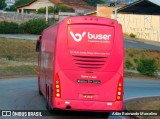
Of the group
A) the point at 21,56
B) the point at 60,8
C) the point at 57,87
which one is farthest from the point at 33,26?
the point at 57,87

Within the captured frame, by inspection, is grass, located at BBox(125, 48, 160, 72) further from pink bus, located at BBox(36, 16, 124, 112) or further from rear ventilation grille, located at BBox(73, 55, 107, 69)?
rear ventilation grille, located at BBox(73, 55, 107, 69)

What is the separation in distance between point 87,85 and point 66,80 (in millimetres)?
653

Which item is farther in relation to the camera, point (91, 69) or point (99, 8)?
point (99, 8)

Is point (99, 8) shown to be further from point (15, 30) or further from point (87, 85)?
point (87, 85)

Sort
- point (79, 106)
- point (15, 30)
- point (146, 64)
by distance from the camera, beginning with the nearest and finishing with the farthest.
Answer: point (79, 106) → point (146, 64) → point (15, 30)

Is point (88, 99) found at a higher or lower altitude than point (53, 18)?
higher

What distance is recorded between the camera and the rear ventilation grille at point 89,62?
52.9 feet

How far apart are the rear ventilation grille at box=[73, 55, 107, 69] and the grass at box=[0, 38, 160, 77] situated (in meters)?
19.7

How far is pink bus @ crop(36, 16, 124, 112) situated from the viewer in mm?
16094

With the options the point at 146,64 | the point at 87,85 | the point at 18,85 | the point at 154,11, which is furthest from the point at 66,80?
the point at 154,11

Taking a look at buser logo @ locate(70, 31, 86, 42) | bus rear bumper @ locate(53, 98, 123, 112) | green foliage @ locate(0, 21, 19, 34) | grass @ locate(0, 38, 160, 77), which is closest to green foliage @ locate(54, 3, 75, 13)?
green foliage @ locate(0, 21, 19, 34)

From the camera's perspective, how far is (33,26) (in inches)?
2761

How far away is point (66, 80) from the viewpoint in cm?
1616

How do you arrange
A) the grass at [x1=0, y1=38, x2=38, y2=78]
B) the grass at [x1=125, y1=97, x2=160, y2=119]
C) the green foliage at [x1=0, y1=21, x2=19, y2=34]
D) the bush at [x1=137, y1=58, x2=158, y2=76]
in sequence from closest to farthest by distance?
the grass at [x1=125, y1=97, x2=160, y2=119] → the grass at [x1=0, y1=38, x2=38, y2=78] → the bush at [x1=137, y1=58, x2=158, y2=76] → the green foliage at [x1=0, y1=21, x2=19, y2=34]
